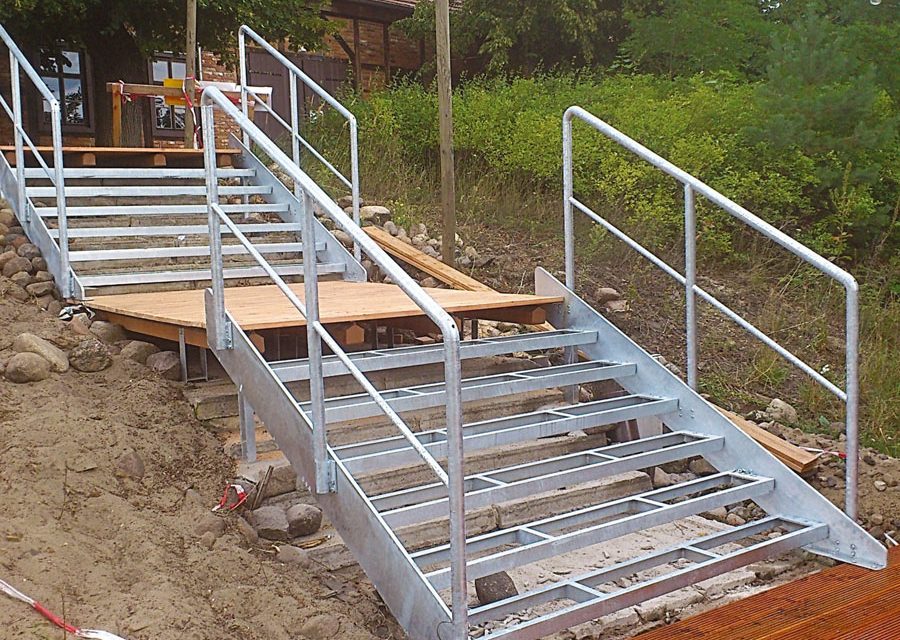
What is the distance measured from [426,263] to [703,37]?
21.7ft

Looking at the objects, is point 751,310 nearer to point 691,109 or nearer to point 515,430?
point 691,109

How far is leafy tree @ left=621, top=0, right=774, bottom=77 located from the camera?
11.0 m

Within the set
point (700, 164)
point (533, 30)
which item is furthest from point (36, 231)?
point (533, 30)

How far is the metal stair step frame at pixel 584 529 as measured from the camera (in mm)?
3080

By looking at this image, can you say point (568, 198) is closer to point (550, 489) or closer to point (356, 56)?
point (550, 489)

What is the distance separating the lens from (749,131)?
26.4ft

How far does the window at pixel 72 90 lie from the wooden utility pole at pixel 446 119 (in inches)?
305

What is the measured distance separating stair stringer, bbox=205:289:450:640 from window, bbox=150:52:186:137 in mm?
10075

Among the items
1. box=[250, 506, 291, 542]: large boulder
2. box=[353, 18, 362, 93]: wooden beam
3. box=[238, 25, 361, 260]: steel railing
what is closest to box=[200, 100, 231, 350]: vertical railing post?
box=[250, 506, 291, 542]: large boulder

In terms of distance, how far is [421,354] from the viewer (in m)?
4.03

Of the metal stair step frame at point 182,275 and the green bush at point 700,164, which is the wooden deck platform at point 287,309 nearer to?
the metal stair step frame at point 182,275

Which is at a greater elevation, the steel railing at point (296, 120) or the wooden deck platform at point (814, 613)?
the steel railing at point (296, 120)

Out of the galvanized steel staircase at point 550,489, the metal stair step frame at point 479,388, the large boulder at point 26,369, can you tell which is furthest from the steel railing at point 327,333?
the large boulder at point 26,369

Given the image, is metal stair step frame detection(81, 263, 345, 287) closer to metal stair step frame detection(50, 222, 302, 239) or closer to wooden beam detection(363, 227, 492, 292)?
metal stair step frame detection(50, 222, 302, 239)
